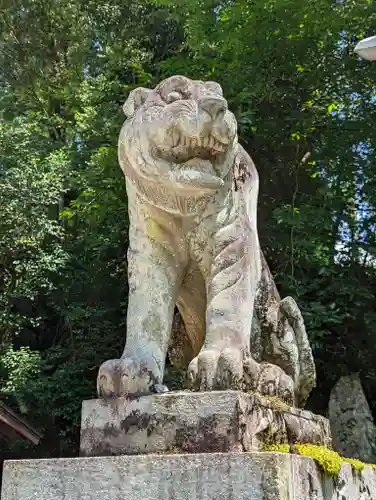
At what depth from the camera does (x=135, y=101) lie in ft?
8.84

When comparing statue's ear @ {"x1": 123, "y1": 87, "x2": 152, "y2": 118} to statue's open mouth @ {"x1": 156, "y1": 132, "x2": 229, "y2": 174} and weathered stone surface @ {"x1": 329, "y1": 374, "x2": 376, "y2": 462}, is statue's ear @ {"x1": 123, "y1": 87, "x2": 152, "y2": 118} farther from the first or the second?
weathered stone surface @ {"x1": 329, "y1": 374, "x2": 376, "y2": 462}

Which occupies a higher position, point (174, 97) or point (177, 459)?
point (174, 97)

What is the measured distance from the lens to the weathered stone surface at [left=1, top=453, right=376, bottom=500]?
1.97 meters

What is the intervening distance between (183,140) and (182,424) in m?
0.98

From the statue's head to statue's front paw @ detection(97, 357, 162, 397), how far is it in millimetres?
650

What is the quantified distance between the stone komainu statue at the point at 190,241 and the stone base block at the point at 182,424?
74mm

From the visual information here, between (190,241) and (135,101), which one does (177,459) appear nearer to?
(190,241)

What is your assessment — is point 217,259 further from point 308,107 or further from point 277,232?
point 308,107

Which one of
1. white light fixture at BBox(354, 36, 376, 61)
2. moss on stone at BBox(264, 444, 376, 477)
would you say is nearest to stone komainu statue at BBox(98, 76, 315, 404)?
moss on stone at BBox(264, 444, 376, 477)

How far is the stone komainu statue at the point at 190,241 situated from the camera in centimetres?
237

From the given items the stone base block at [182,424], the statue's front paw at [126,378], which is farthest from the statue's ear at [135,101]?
the stone base block at [182,424]

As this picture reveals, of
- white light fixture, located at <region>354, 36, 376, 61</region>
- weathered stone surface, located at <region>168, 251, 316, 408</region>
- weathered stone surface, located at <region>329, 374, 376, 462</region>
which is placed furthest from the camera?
weathered stone surface, located at <region>329, 374, 376, 462</region>

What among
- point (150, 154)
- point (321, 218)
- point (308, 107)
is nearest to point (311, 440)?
point (150, 154)

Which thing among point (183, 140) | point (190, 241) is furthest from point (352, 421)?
point (183, 140)
